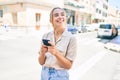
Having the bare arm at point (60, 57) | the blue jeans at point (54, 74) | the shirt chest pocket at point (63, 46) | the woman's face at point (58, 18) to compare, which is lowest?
the blue jeans at point (54, 74)

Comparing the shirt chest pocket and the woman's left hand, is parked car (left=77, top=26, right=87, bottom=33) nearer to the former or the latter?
the shirt chest pocket

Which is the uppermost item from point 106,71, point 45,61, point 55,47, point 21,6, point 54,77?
point 21,6

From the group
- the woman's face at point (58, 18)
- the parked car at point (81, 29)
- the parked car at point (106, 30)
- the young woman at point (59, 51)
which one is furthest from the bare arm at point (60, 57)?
the parked car at point (81, 29)

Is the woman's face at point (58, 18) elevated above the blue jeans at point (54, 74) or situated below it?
above

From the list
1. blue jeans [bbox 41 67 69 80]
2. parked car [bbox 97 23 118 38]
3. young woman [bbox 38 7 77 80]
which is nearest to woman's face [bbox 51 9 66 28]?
young woman [bbox 38 7 77 80]

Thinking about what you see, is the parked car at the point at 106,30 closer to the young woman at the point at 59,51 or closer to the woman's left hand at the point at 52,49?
the young woman at the point at 59,51

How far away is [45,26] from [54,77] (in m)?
29.8


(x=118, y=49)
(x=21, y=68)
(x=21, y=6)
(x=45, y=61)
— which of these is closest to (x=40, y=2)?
(x=21, y=6)

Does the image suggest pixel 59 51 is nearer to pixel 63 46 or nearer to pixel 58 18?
pixel 63 46

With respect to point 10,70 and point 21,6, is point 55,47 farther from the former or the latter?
point 21,6

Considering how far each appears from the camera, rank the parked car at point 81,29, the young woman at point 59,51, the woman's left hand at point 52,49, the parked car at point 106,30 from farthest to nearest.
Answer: the parked car at point 81,29 < the parked car at point 106,30 < the young woman at point 59,51 < the woman's left hand at point 52,49

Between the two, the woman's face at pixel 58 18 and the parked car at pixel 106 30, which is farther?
the parked car at pixel 106 30

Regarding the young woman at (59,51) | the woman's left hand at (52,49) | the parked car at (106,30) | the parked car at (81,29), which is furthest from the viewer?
the parked car at (81,29)

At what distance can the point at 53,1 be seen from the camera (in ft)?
114
